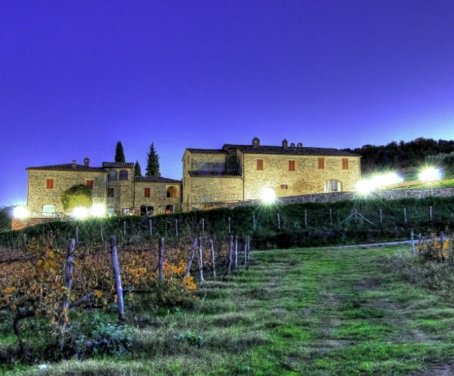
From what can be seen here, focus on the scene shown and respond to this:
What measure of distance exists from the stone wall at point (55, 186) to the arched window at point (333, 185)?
71.6ft

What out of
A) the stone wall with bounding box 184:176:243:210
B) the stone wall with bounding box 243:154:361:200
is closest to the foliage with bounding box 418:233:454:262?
the stone wall with bounding box 184:176:243:210

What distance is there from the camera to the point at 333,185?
4553 centimetres

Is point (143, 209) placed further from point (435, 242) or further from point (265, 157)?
point (435, 242)

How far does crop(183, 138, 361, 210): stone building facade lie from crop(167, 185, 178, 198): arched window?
3.72 m

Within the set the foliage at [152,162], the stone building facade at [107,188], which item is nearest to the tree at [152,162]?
the foliage at [152,162]

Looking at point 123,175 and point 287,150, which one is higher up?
point 287,150

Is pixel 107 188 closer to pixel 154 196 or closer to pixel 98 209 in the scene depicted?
pixel 98 209

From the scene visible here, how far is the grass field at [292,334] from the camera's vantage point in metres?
5.14

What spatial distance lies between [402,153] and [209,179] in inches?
2205

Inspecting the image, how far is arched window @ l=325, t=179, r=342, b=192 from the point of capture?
45.3 m

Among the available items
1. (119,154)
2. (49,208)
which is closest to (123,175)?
(49,208)

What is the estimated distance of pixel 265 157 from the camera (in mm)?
44062

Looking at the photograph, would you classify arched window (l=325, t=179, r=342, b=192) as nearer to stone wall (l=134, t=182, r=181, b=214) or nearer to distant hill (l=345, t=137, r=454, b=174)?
stone wall (l=134, t=182, r=181, b=214)

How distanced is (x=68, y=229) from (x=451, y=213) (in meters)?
25.6
